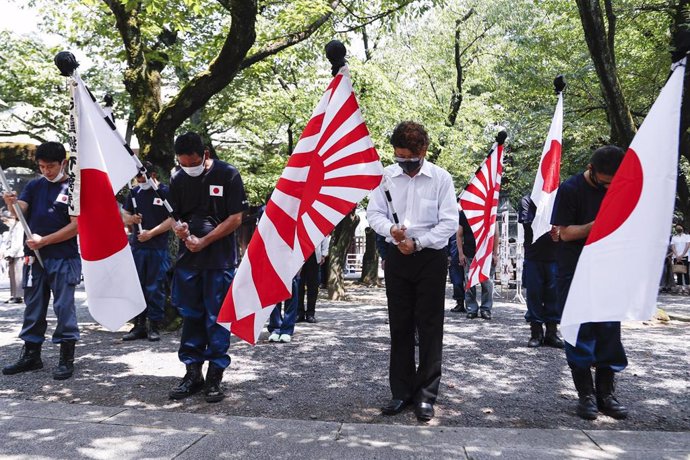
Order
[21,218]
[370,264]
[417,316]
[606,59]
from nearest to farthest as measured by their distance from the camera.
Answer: [417,316], [21,218], [606,59], [370,264]

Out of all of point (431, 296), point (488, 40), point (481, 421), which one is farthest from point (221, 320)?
point (488, 40)

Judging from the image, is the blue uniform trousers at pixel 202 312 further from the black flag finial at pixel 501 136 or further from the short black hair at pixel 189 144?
the black flag finial at pixel 501 136

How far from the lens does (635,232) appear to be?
347cm

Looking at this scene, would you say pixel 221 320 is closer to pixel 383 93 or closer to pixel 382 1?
pixel 382 1

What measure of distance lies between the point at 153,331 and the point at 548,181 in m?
5.31

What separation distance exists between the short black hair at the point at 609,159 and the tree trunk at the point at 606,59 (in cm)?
479

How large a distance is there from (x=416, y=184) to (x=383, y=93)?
1086 cm

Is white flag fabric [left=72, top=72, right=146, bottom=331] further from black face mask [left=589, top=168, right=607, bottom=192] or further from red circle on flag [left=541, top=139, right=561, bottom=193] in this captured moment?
red circle on flag [left=541, top=139, right=561, bottom=193]

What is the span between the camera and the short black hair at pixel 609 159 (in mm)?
4215

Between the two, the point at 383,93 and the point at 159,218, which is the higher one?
the point at 383,93

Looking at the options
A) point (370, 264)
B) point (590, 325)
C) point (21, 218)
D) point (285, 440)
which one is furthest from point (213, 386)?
point (370, 264)

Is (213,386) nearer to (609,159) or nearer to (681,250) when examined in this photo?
(609,159)

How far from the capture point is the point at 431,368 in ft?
14.2

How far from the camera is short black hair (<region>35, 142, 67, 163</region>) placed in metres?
5.46
